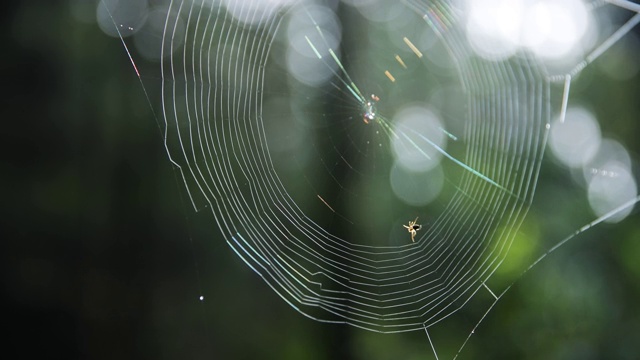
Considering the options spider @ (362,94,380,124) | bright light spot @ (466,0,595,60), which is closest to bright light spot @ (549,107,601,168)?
bright light spot @ (466,0,595,60)

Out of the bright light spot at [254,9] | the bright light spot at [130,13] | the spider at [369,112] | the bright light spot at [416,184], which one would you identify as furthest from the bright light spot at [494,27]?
the bright light spot at [130,13]

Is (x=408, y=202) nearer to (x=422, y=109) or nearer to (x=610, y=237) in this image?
(x=422, y=109)

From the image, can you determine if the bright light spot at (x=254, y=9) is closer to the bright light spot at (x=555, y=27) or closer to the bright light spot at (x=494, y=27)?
the bright light spot at (x=494, y=27)

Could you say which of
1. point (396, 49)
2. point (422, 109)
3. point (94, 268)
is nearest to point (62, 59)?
point (94, 268)

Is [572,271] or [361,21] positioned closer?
[572,271]

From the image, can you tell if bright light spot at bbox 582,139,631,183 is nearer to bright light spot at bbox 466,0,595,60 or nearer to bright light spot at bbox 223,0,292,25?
bright light spot at bbox 466,0,595,60

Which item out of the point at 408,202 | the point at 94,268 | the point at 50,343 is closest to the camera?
the point at 50,343
